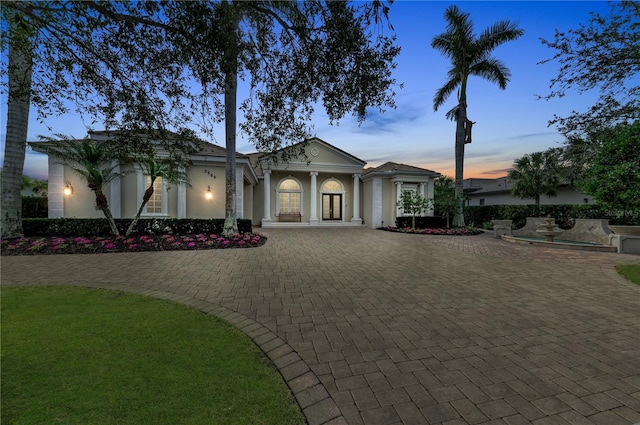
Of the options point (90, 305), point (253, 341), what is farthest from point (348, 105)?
point (90, 305)

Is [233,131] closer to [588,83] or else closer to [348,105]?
[348,105]

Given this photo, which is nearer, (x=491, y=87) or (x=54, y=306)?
(x=54, y=306)

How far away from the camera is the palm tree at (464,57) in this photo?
53.9 feet

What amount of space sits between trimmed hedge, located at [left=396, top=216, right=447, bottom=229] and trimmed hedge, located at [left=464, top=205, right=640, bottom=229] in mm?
4800

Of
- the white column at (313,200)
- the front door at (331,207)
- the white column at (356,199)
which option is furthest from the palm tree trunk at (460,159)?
the white column at (313,200)

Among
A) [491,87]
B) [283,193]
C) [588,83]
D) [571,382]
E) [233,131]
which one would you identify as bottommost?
[571,382]

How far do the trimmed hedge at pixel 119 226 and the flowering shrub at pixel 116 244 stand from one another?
1.55 metres

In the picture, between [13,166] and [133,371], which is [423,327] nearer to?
[133,371]

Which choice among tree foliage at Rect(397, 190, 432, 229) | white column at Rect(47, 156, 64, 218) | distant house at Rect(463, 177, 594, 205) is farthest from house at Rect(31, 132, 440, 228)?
white column at Rect(47, 156, 64, 218)

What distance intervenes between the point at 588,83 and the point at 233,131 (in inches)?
497

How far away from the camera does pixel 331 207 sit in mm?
21641

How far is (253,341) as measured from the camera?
10.2ft

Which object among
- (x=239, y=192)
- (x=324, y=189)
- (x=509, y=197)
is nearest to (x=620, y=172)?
(x=239, y=192)

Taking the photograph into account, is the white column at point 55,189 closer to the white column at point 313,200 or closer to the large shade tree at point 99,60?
the large shade tree at point 99,60
